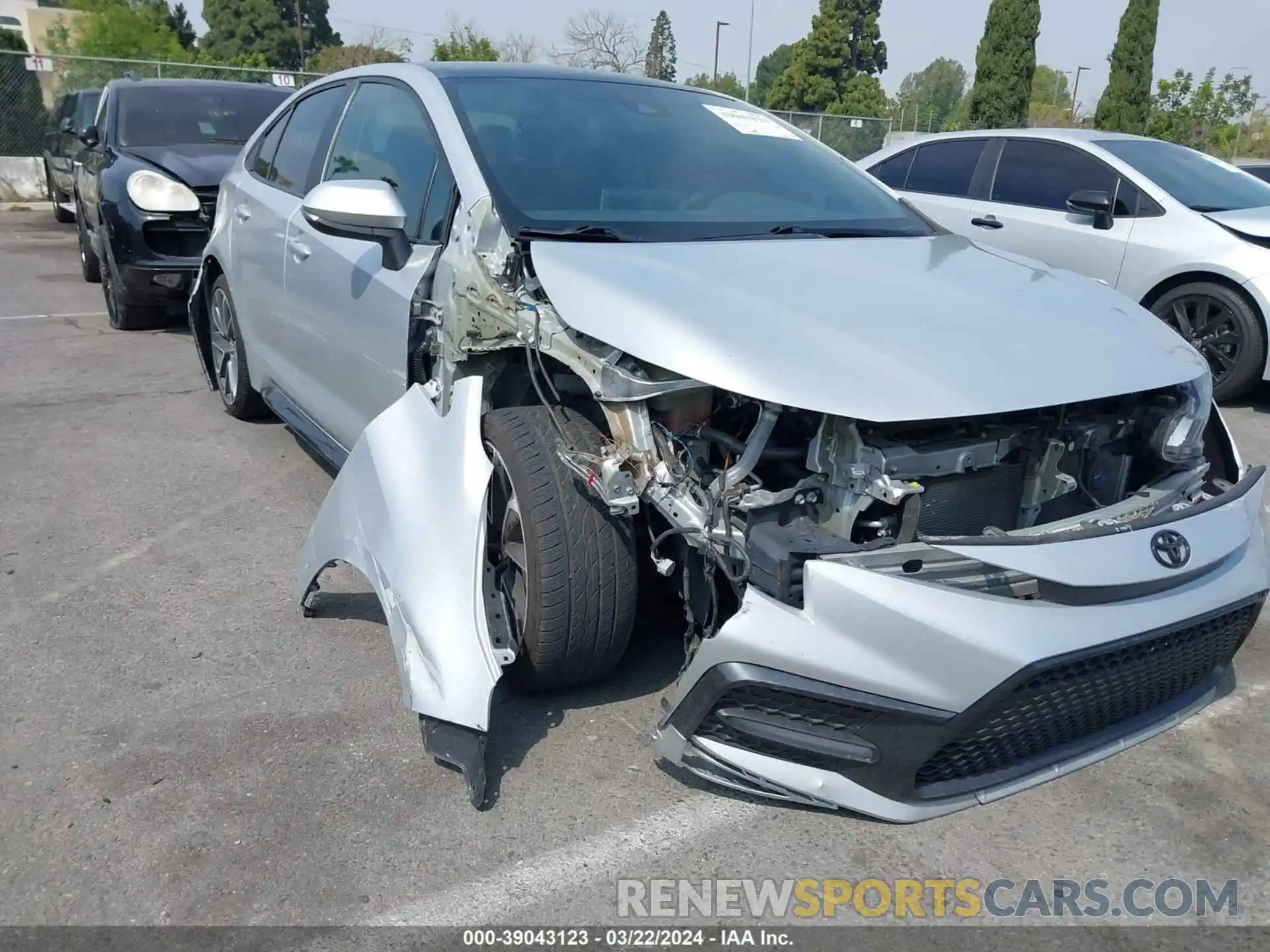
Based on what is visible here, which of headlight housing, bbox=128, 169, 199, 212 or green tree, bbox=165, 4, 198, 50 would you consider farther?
green tree, bbox=165, 4, 198, 50

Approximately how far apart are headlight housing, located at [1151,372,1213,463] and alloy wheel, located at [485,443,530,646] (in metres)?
1.67

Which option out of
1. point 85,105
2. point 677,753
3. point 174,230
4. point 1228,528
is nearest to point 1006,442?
point 1228,528

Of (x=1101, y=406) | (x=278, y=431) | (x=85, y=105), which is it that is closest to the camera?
(x=1101, y=406)

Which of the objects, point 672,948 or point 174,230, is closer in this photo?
point 672,948

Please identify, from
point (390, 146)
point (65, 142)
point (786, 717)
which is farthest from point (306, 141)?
point (65, 142)

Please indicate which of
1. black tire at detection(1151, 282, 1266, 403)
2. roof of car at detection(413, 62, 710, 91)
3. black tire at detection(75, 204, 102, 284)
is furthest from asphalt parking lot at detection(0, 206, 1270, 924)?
black tire at detection(75, 204, 102, 284)

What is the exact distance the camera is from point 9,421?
547cm

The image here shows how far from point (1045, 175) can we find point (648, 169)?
15.6 ft

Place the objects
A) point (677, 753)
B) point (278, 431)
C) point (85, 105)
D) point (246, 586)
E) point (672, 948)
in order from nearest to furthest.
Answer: point (672, 948)
point (677, 753)
point (246, 586)
point (278, 431)
point (85, 105)

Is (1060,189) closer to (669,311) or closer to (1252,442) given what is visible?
(1252,442)

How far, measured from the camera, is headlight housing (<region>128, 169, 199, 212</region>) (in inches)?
Result: 272

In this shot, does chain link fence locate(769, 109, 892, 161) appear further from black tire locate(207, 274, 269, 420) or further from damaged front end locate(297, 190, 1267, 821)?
damaged front end locate(297, 190, 1267, 821)

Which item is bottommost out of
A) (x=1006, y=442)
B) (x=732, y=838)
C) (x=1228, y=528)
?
(x=732, y=838)

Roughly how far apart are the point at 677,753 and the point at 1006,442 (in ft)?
3.46
